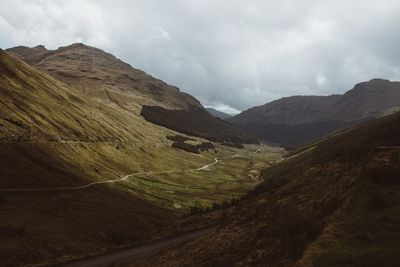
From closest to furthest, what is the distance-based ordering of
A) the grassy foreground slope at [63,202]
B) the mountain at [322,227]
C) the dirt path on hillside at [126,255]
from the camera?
the mountain at [322,227]
the dirt path on hillside at [126,255]
the grassy foreground slope at [63,202]

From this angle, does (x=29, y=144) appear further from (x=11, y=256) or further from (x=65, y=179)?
(x=11, y=256)

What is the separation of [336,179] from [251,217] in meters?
10.1

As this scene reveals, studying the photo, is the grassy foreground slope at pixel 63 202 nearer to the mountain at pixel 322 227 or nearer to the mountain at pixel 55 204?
the mountain at pixel 55 204

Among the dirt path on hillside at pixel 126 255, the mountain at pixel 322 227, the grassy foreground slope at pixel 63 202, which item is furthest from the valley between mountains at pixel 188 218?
the grassy foreground slope at pixel 63 202

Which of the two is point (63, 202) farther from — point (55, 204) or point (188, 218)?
point (188, 218)

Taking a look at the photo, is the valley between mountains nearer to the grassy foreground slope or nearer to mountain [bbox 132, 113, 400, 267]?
mountain [bbox 132, 113, 400, 267]

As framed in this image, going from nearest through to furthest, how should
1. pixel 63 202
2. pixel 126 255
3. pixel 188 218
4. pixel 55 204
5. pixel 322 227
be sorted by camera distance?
pixel 322 227, pixel 126 255, pixel 188 218, pixel 55 204, pixel 63 202

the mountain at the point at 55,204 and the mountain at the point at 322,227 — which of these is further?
the mountain at the point at 55,204

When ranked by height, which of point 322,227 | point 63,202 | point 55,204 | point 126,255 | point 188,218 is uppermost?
point 322,227

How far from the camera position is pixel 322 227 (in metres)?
32.8

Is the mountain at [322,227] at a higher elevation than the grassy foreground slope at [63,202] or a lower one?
higher

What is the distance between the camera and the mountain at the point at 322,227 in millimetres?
28953

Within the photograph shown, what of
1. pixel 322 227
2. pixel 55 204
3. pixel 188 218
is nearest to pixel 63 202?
pixel 55 204

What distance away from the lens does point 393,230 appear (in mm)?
30969
